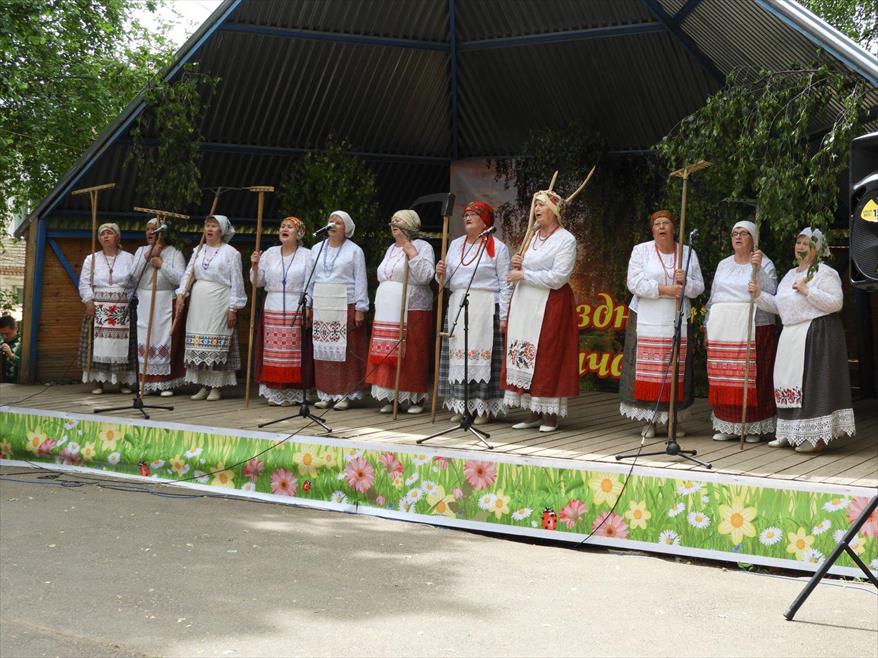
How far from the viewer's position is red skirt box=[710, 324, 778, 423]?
6.78 m

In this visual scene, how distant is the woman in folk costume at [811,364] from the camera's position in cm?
627

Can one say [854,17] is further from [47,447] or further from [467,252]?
[47,447]

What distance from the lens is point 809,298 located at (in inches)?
249

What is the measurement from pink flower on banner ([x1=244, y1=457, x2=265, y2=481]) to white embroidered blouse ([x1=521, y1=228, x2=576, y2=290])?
7.11 feet

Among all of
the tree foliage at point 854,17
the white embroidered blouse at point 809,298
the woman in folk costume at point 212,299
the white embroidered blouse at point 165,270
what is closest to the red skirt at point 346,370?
the woman in folk costume at point 212,299

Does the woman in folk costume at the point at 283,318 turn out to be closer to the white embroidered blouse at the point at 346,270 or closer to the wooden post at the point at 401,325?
the white embroidered blouse at the point at 346,270

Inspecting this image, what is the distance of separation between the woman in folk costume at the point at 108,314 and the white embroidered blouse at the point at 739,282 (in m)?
4.88

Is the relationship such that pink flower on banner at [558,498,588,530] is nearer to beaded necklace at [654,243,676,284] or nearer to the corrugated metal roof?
beaded necklace at [654,243,676,284]

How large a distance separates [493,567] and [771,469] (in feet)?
5.43

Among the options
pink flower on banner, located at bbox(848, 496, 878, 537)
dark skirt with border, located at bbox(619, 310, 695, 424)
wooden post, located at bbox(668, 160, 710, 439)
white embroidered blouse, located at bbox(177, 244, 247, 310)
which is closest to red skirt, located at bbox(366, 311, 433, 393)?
white embroidered blouse, located at bbox(177, 244, 247, 310)

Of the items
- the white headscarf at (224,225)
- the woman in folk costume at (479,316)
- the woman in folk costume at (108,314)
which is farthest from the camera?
the woman in folk costume at (108,314)

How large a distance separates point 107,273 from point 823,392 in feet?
19.2

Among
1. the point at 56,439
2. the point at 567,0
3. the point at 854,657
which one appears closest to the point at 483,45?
the point at 567,0


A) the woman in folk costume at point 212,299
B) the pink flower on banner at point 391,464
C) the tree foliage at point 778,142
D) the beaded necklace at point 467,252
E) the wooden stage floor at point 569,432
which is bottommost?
the pink flower on banner at point 391,464
